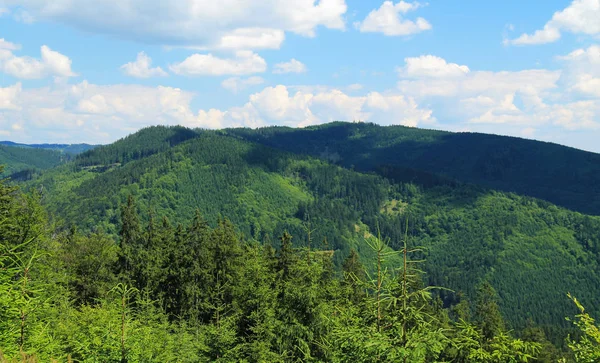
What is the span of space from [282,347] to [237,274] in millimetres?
18967

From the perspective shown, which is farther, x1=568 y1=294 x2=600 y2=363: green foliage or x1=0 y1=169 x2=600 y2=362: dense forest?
x1=568 y1=294 x2=600 y2=363: green foliage

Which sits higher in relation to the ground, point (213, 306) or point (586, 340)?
point (586, 340)

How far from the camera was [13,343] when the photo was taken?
13312mm

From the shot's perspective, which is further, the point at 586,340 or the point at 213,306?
the point at 213,306

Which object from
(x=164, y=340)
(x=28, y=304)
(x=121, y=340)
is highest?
(x=28, y=304)

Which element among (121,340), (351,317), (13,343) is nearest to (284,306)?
(351,317)

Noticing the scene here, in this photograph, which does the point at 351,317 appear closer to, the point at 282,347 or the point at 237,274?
the point at 282,347

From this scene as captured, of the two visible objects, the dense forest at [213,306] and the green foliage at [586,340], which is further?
the green foliage at [586,340]

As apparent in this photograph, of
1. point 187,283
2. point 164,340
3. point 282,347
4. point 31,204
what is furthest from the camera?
point 187,283

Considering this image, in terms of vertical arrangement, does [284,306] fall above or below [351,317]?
below

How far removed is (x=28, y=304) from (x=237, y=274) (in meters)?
32.9

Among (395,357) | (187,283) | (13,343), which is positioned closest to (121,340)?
(13,343)

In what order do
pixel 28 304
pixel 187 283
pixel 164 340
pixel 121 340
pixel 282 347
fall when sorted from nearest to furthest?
pixel 28 304 → pixel 121 340 → pixel 164 340 → pixel 282 347 → pixel 187 283

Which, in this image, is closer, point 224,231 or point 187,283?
point 187,283
